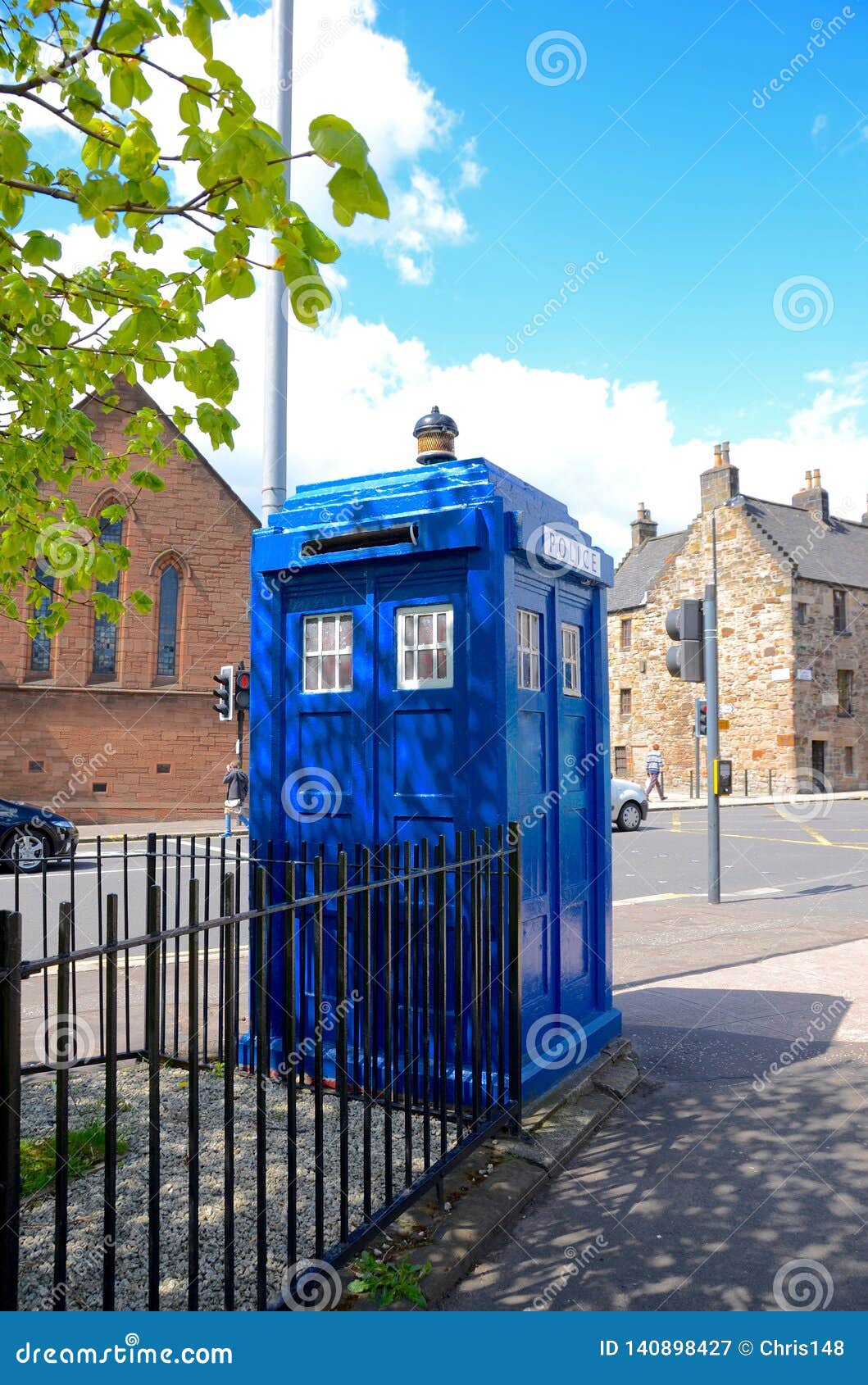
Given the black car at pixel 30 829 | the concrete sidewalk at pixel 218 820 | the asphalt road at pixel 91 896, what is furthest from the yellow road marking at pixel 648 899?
the concrete sidewalk at pixel 218 820

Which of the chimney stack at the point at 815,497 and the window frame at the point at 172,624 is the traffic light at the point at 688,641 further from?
the chimney stack at the point at 815,497

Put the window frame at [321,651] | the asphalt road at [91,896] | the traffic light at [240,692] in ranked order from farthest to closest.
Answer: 1. the traffic light at [240,692]
2. the asphalt road at [91,896]
3. the window frame at [321,651]

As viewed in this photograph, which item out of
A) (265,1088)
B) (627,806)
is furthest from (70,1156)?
(627,806)

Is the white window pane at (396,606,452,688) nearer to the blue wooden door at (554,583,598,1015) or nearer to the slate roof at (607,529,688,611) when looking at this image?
the blue wooden door at (554,583,598,1015)

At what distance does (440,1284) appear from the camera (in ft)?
9.56

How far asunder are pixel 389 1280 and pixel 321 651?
2.74m

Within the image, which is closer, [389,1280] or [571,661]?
[389,1280]

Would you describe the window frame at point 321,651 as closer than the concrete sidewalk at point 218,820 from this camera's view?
Yes

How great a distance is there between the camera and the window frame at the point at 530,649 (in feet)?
14.5

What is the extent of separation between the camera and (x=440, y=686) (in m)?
4.34

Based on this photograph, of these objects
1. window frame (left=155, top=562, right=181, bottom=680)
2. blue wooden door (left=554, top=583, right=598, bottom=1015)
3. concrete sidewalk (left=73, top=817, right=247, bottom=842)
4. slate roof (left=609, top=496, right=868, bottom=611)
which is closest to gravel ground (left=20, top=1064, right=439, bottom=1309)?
blue wooden door (left=554, top=583, right=598, bottom=1015)

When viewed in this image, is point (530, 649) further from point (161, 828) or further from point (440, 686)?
point (161, 828)

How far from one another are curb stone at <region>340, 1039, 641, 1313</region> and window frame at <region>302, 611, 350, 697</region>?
2.12 metres

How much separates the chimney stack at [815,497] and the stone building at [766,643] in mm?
53
